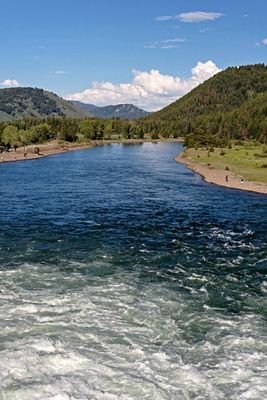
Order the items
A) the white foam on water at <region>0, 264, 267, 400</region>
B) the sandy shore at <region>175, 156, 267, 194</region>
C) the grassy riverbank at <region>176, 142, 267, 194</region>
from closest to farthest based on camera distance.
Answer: the white foam on water at <region>0, 264, 267, 400</region>, the sandy shore at <region>175, 156, 267, 194</region>, the grassy riverbank at <region>176, 142, 267, 194</region>

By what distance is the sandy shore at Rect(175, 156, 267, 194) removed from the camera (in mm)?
89438

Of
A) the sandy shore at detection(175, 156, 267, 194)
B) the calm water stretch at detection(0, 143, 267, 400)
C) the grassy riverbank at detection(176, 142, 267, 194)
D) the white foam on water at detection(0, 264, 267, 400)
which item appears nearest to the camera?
the white foam on water at detection(0, 264, 267, 400)

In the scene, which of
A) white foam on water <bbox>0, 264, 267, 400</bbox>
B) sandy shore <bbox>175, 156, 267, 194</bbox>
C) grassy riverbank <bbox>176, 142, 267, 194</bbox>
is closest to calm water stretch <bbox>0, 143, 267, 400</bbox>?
white foam on water <bbox>0, 264, 267, 400</bbox>

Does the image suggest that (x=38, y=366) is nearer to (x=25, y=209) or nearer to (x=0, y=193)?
(x=25, y=209)

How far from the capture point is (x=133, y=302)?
3456 cm

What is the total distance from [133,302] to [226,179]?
69.4 m

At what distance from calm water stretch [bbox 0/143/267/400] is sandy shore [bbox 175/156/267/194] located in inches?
648

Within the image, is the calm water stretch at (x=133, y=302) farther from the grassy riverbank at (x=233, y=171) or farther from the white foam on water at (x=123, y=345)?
the grassy riverbank at (x=233, y=171)

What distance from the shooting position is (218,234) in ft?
184

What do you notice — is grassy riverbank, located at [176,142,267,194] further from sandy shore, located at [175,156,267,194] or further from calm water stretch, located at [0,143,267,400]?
calm water stretch, located at [0,143,267,400]

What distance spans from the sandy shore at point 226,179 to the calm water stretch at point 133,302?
54.0 ft

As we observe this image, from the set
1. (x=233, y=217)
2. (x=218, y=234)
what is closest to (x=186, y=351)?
(x=218, y=234)

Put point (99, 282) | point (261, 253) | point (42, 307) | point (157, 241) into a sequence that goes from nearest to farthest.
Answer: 1. point (42, 307)
2. point (99, 282)
3. point (261, 253)
4. point (157, 241)

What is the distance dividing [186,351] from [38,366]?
9180 millimetres
